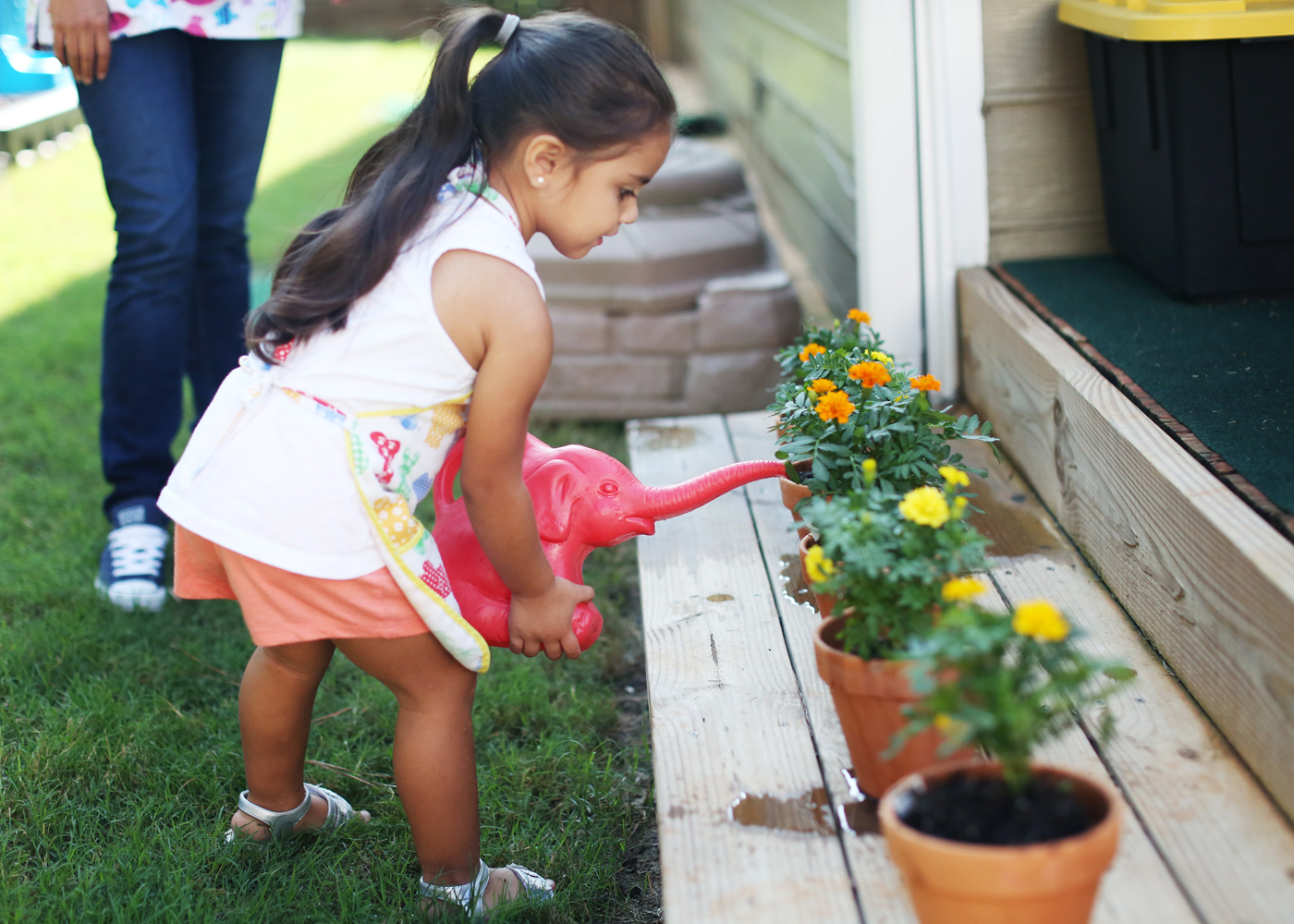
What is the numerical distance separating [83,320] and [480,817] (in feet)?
10.0

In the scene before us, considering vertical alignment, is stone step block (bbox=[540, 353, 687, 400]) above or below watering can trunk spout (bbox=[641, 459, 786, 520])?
below

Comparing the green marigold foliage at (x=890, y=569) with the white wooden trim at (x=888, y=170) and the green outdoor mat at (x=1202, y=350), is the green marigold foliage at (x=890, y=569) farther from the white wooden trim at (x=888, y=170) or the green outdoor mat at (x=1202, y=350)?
the white wooden trim at (x=888, y=170)

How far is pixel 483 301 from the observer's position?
4.44ft

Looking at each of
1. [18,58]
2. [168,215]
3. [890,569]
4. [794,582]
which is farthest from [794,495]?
[18,58]

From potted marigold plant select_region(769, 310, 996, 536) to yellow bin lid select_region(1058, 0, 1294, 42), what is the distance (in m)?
0.71

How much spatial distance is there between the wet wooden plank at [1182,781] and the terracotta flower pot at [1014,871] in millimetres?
207

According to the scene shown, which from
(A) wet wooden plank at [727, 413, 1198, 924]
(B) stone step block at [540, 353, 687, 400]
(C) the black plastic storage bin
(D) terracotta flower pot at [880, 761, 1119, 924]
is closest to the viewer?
(D) terracotta flower pot at [880, 761, 1119, 924]

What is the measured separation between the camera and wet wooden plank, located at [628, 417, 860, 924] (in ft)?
3.83

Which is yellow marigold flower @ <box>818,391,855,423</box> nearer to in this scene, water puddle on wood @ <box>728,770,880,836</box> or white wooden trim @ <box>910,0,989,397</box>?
water puddle on wood @ <box>728,770,880,836</box>

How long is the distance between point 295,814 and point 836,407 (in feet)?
2.95

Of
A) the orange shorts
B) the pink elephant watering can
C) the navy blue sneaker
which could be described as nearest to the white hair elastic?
the pink elephant watering can

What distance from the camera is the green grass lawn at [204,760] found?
154 cm

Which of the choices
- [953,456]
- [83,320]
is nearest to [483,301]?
[953,456]

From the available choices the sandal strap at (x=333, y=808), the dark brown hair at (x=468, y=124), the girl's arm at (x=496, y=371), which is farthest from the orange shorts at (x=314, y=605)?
the sandal strap at (x=333, y=808)
